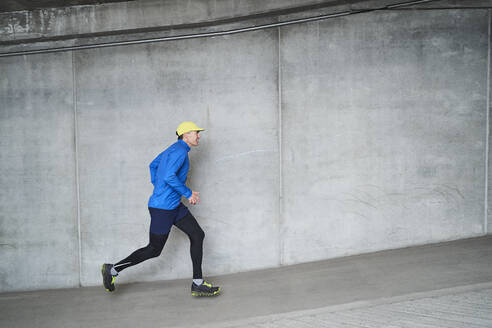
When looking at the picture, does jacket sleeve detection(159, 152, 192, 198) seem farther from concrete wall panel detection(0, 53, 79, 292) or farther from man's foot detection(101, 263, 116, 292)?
concrete wall panel detection(0, 53, 79, 292)

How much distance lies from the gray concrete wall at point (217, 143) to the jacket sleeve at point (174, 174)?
1.09 meters

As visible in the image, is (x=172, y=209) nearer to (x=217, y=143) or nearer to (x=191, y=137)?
(x=191, y=137)

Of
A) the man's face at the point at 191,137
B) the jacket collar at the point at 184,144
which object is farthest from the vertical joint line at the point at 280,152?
the jacket collar at the point at 184,144

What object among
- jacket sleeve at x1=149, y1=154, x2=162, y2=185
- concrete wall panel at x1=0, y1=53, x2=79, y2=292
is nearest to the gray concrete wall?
concrete wall panel at x1=0, y1=53, x2=79, y2=292

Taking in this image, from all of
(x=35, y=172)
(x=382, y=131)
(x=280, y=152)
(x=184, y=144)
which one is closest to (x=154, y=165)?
(x=184, y=144)

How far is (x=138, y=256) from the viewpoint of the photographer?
477 cm

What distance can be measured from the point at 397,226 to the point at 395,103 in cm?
165

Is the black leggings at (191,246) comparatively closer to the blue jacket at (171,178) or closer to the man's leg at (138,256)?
the man's leg at (138,256)

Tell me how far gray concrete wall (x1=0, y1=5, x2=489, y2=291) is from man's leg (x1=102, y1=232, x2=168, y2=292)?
0.80 meters

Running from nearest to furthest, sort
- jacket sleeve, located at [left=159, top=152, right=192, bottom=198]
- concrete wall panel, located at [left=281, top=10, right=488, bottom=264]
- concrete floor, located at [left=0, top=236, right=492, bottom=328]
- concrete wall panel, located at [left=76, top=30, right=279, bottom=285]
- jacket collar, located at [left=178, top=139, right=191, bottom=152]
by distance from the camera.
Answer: concrete floor, located at [left=0, top=236, right=492, bottom=328] < jacket sleeve, located at [left=159, top=152, right=192, bottom=198] < jacket collar, located at [left=178, top=139, right=191, bottom=152] < concrete wall panel, located at [left=76, top=30, right=279, bottom=285] < concrete wall panel, located at [left=281, top=10, right=488, bottom=264]

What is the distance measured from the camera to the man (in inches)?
177

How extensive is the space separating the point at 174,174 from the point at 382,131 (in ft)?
9.71

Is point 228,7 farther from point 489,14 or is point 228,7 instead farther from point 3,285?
point 3,285

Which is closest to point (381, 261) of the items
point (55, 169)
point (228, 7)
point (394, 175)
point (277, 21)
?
point (394, 175)
